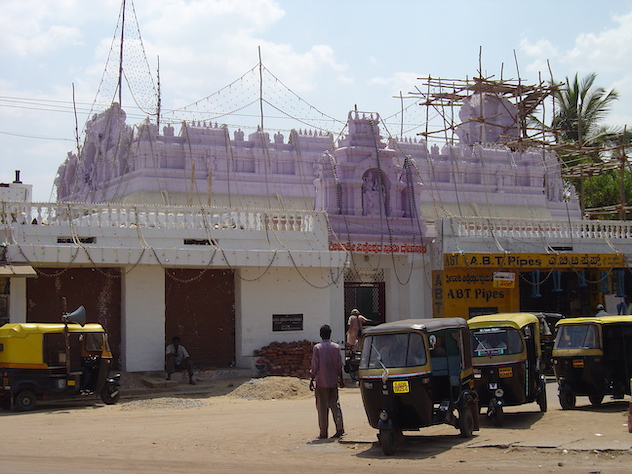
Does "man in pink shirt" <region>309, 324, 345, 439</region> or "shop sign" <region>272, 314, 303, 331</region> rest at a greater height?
"shop sign" <region>272, 314, 303, 331</region>

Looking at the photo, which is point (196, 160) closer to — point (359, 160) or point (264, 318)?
point (359, 160)

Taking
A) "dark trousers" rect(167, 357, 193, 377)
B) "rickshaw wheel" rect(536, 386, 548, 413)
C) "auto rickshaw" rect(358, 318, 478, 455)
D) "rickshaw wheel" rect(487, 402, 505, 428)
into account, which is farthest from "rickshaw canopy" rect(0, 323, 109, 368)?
"rickshaw wheel" rect(536, 386, 548, 413)

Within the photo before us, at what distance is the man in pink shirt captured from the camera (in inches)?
479

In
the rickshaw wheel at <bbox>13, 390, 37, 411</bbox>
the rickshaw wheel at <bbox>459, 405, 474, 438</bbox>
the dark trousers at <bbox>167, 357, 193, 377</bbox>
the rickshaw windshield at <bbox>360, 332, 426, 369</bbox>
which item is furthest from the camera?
the dark trousers at <bbox>167, 357, 193, 377</bbox>

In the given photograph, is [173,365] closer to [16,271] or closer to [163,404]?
[163,404]

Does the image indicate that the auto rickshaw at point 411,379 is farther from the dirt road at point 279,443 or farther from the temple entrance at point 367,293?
the temple entrance at point 367,293

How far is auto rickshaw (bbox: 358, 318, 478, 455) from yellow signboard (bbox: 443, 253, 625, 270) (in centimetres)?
1343

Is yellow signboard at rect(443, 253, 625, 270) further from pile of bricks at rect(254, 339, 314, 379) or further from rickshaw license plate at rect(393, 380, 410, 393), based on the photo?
rickshaw license plate at rect(393, 380, 410, 393)

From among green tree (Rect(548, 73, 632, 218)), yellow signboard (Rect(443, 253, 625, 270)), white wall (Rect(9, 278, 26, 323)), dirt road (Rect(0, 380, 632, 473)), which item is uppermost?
green tree (Rect(548, 73, 632, 218))

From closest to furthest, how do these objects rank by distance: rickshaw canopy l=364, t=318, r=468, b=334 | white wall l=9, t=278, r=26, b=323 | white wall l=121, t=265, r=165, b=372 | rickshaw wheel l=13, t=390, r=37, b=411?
1. rickshaw canopy l=364, t=318, r=468, b=334
2. rickshaw wheel l=13, t=390, r=37, b=411
3. white wall l=9, t=278, r=26, b=323
4. white wall l=121, t=265, r=165, b=372

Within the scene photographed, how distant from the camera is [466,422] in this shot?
37.8ft

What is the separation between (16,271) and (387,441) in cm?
1021

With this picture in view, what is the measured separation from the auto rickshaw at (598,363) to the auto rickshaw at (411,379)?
12.9 ft

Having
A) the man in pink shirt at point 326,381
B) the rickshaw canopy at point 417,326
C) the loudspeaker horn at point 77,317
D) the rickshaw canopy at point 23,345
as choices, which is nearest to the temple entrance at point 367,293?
the loudspeaker horn at point 77,317
